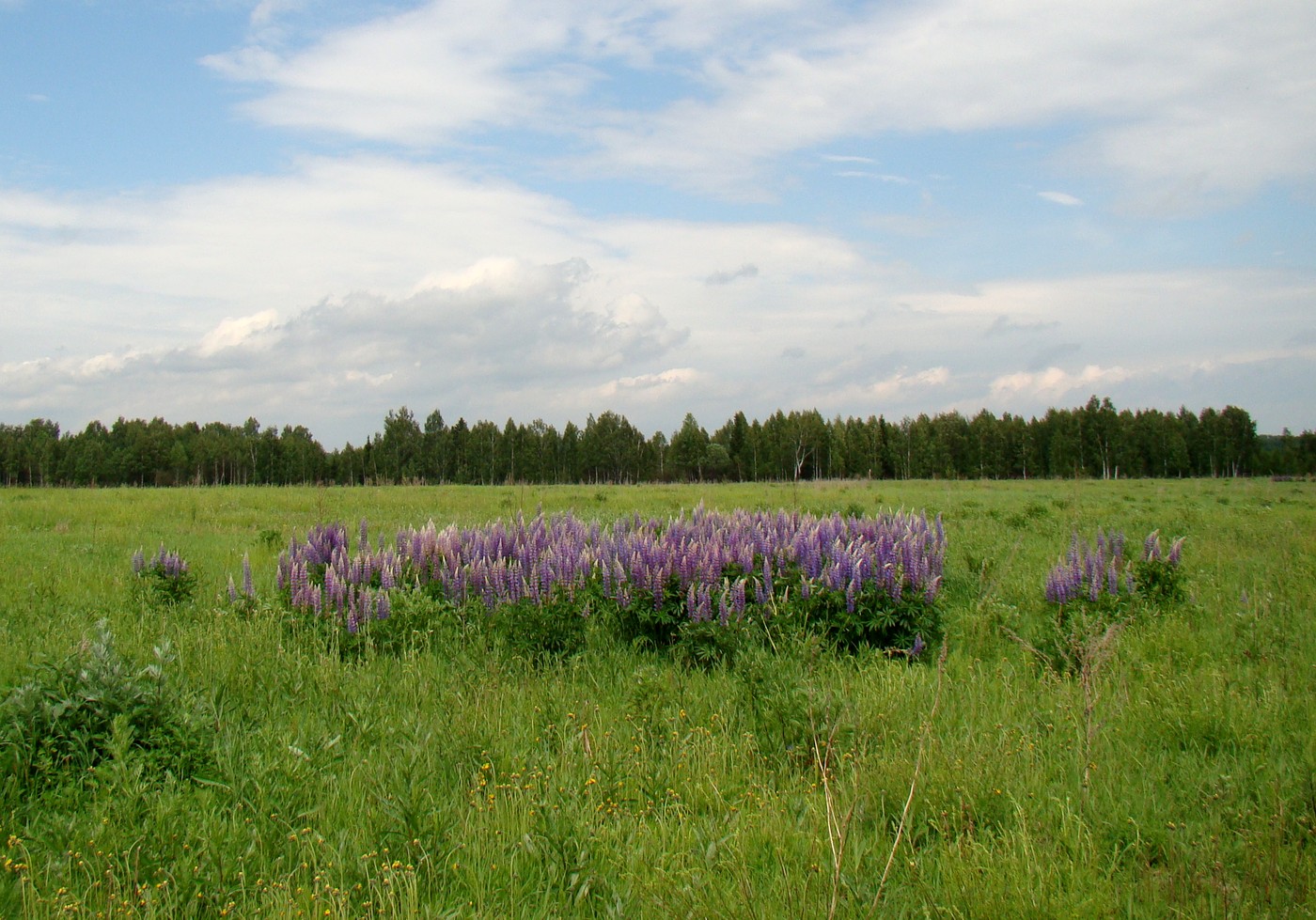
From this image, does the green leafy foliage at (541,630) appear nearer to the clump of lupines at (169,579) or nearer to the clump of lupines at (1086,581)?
the clump of lupines at (169,579)

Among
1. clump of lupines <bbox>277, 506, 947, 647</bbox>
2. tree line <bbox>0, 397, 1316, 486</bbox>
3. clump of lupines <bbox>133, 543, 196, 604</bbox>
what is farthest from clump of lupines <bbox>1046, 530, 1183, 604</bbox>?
tree line <bbox>0, 397, 1316, 486</bbox>

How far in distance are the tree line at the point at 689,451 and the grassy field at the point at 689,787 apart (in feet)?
260

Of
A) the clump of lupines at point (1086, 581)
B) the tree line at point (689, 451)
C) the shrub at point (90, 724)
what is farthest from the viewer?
the tree line at point (689, 451)

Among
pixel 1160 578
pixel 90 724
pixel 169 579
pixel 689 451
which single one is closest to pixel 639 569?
pixel 90 724

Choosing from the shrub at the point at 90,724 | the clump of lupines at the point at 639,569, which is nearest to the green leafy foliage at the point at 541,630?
the clump of lupines at the point at 639,569

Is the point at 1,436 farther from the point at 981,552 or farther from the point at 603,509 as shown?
the point at 981,552

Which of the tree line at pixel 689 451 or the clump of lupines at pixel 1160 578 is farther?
the tree line at pixel 689 451

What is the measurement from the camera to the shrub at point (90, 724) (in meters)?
3.70

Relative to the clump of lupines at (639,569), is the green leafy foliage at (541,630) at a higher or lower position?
lower

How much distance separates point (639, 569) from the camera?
6.67 m

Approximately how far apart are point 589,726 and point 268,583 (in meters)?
6.11

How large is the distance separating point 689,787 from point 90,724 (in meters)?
3.00

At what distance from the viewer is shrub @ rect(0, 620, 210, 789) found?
370 centimetres

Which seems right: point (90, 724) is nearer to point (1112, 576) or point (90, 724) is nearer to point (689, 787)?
point (689, 787)
